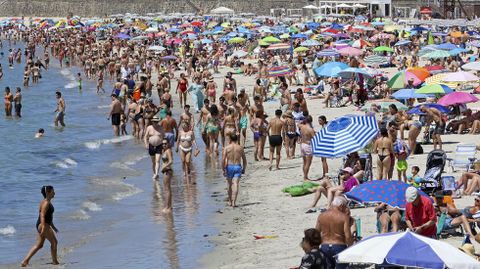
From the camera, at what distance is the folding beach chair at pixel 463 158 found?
15.9m

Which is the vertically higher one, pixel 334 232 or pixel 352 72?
pixel 334 232

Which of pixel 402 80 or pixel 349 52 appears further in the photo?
pixel 349 52

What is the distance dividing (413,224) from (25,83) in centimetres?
3726

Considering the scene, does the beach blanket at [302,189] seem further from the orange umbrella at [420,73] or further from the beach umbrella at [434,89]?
the orange umbrella at [420,73]

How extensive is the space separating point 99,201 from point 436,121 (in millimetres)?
6165

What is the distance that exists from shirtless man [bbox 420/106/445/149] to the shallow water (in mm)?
4035

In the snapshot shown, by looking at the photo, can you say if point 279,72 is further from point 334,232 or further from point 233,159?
point 334,232

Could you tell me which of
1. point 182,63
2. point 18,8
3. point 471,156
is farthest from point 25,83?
point 18,8

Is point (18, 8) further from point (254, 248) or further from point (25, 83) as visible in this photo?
point (254, 248)

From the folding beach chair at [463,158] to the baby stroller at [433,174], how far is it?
1.71 m

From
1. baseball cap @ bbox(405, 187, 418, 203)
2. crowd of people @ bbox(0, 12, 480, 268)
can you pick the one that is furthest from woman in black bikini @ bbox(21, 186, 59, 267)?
baseball cap @ bbox(405, 187, 418, 203)

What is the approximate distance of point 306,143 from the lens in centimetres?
1642

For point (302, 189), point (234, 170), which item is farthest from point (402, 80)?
point (234, 170)

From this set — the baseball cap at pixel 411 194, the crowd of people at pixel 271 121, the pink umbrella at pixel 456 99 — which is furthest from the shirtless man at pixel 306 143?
the baseball cap at pixel 411 194
